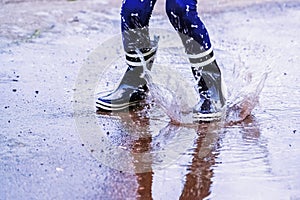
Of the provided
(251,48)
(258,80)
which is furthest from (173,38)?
(258,80)

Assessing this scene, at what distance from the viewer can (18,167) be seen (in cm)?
372

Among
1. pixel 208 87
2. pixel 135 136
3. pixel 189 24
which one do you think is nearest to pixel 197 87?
pixel 208 87

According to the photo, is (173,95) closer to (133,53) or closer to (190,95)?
(190,95)

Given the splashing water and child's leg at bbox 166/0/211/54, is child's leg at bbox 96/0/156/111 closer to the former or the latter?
the splashing water

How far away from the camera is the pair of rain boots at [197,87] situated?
14.6 feet

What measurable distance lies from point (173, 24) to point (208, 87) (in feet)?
1.37

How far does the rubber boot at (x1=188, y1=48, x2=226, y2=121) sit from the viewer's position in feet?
14.6

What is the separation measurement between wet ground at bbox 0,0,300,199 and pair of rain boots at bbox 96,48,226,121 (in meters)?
A: 0.10

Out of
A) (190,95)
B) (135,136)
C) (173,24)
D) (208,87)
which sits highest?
(173,24)

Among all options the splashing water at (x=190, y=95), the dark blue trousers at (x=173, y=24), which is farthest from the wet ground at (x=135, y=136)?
the dark blue trousers at (x=173, y=24)

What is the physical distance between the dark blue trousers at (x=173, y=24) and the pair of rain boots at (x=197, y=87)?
2.3 inches

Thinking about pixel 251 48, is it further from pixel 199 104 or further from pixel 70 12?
pixel 70 12

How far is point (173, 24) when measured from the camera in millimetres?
4484

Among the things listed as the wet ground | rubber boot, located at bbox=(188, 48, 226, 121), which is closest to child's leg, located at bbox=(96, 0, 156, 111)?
the wet ground
